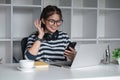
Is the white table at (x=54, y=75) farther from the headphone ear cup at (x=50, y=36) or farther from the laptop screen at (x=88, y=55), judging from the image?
the headphone ear cup at (x=50, y=36)

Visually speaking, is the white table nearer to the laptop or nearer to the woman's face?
the laptop

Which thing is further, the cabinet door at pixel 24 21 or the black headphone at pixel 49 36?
the cabinet door at pixel 24 21

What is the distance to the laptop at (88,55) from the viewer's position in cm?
189

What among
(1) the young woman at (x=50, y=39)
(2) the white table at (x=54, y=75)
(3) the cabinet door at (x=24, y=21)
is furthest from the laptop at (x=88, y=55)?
(3) the cabinet door at (x=24, y=21)

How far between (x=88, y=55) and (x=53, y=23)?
2.65ft

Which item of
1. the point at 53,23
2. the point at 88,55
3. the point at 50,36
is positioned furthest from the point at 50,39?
the point at 88,55

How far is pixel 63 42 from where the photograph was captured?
2838 mm

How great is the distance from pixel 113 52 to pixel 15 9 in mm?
1984

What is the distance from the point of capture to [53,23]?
2641 mm

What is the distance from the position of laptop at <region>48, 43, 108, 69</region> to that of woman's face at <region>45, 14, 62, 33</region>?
697mm

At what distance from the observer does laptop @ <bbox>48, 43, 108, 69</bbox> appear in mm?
1888

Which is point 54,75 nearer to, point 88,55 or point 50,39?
point 88,55

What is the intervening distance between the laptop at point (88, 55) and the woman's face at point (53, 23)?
0.70 meters

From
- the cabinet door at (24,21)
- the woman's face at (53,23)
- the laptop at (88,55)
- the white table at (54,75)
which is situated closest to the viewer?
the white table at (54,75)
